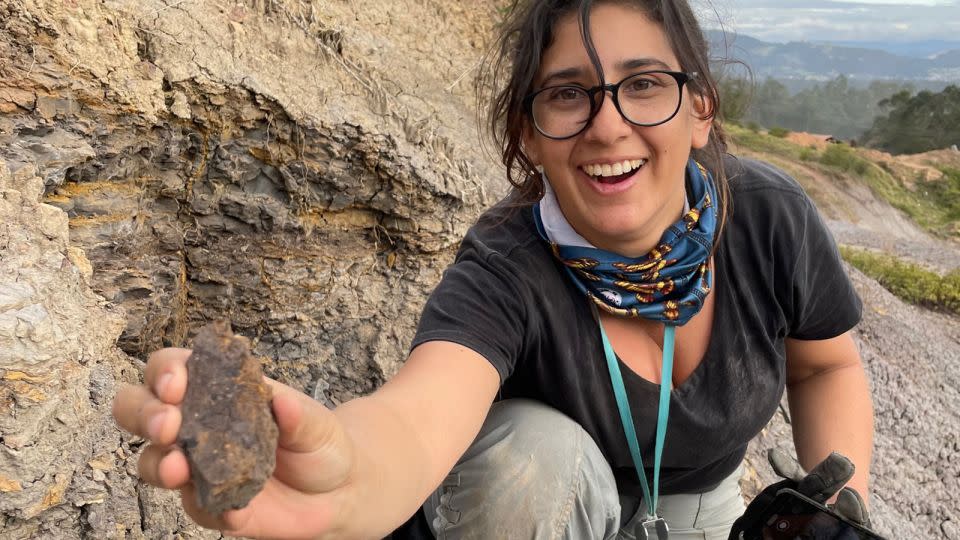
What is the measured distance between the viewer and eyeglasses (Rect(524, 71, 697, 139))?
1.75m

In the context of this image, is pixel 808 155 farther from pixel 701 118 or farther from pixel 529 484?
pixel 529 484

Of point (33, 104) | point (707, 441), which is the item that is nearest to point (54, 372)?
point (33, 104)

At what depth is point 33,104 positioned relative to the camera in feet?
7.79

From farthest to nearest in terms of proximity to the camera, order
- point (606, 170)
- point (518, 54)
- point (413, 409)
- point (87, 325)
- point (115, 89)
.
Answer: point (115, 89), point (87, 325), point (518, 54), point (606, 170), point (413, 409)

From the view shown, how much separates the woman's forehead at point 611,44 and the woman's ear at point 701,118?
17 centimetres

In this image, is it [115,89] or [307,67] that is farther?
[307,67]

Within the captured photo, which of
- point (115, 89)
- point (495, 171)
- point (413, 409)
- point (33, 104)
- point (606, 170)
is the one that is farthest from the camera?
point (495, 171)

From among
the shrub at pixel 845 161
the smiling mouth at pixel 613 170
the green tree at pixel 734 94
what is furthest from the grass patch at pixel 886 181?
the smiling mouth at pixel 613 170

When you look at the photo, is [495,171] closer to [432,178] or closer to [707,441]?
[432,178]

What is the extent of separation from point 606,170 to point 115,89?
76.0 inches

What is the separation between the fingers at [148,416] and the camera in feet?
3.30

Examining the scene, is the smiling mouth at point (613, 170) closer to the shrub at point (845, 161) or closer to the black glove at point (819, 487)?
the black glove at point (819, 487)

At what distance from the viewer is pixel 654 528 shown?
2.12 metres

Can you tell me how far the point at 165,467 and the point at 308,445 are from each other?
203 mm
